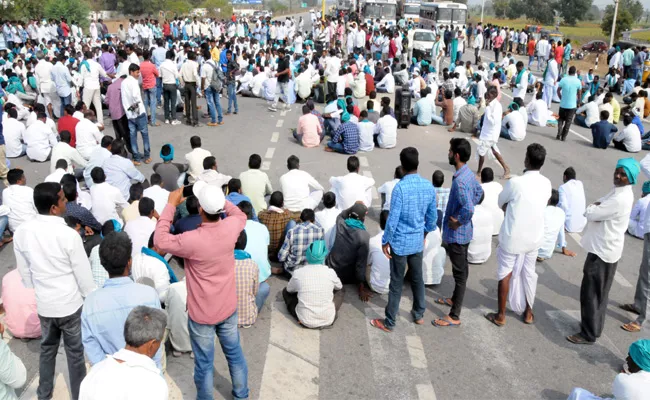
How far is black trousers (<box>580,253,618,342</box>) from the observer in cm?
→ 544

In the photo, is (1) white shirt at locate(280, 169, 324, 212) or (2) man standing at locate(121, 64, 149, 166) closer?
(1) white shirt at locate(280, 169, 324, 212)

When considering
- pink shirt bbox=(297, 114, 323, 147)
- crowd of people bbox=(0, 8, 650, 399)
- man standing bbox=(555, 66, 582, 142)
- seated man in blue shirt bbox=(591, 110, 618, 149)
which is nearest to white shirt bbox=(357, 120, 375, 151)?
crowd of people bbox=(0, 8, 650, 399)

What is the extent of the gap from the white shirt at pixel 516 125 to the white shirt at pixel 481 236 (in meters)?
7.03

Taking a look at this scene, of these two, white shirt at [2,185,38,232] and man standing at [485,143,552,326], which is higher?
man standing at [485,143,552,326]

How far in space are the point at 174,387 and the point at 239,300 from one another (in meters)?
1.06

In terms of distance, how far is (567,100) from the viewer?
44.4ft

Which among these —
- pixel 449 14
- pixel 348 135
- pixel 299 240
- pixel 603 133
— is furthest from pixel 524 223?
pixel 449 14

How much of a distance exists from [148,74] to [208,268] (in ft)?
33.6

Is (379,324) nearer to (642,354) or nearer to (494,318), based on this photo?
(494,318)

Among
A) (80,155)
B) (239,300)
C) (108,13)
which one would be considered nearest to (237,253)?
(239,300)

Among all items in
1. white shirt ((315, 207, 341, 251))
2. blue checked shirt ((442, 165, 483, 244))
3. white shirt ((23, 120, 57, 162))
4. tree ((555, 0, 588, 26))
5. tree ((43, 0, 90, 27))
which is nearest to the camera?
blue checked shirt ((442, 165, 483, 244))

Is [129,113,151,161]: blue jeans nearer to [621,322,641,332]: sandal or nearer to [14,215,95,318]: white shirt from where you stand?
[14,215,95,318]: white shirt

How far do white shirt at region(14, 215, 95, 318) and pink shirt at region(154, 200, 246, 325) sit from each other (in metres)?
0.83

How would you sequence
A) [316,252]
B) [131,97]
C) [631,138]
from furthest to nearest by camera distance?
[631,138], [131,97], [316,252]
